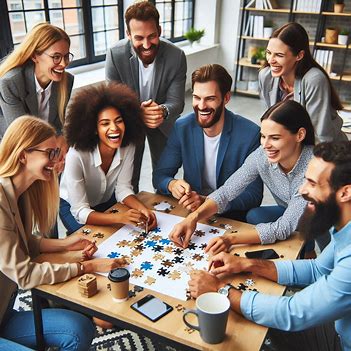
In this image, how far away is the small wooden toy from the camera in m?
1.42

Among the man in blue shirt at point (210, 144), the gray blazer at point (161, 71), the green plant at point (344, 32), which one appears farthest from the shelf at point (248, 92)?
the man in blue shirt at point (210, 144)

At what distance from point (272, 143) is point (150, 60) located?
1257 mm

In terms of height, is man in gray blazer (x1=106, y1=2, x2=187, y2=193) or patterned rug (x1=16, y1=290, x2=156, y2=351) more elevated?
man in gray blazer (x1=106, y1=2, x2=187, y2=193)

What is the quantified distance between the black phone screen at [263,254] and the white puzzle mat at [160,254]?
0.61ft

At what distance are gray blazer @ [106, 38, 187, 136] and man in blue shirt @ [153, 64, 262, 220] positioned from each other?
553 mm

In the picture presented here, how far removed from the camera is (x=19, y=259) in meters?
1.51

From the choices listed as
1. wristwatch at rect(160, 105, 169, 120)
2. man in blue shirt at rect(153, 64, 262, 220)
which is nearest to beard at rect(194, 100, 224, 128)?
man in blue shirt at rect(153, 64, 262, 220)

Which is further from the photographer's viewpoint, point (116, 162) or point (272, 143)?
point (116, 162)

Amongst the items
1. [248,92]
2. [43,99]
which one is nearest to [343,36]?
[248,92]

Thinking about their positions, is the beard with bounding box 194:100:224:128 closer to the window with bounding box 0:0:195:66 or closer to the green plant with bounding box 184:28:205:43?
the window with bounding box 0:0:195:66

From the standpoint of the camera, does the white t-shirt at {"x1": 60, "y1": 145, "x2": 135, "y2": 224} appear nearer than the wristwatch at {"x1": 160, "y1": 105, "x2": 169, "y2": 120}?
Yes

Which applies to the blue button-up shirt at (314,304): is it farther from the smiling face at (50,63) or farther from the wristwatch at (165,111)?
the smiling face at (50,63)

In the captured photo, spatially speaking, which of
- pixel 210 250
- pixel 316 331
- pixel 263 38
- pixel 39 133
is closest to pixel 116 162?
pixel 39 133

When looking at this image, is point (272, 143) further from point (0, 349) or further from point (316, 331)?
point (0, 349)
